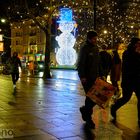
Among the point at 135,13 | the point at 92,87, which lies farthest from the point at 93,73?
the point at 135,13

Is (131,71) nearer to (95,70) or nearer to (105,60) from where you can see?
(95,70)

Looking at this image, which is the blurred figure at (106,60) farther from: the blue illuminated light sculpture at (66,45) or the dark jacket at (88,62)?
the blue illuminated light sculpture at (66,45)

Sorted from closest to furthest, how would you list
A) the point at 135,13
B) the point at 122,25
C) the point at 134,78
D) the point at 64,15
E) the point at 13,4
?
1. the point at 134,78
2. the point at 13,4
3. the point at 64,15
4. the point at 135,13
5. the point at 122,25

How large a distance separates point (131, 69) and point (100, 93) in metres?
1.01

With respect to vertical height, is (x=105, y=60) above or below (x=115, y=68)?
above

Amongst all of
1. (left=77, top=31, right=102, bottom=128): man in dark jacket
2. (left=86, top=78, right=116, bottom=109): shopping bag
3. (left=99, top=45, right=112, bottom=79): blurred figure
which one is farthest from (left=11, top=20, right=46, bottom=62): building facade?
(left=86, top=78, right=116, bottom=109): shopping bag

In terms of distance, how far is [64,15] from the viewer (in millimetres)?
32906

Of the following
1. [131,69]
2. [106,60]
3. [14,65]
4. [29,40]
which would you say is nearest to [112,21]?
[14,65]

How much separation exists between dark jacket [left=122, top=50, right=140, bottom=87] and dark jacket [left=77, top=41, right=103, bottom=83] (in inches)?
28.5

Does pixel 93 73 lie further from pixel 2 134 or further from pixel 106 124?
pixel 2 134

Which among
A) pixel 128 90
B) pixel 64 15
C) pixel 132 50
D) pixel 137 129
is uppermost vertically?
pixel 64 15

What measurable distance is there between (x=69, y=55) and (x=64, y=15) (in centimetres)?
950

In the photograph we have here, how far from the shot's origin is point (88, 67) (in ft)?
26.5

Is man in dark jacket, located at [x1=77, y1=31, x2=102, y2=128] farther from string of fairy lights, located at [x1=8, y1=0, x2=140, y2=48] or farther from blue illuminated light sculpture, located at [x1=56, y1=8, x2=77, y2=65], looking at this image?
blue illuminated light sculpture, located at [x1=56, y1=8, x2=77, y2=65]
